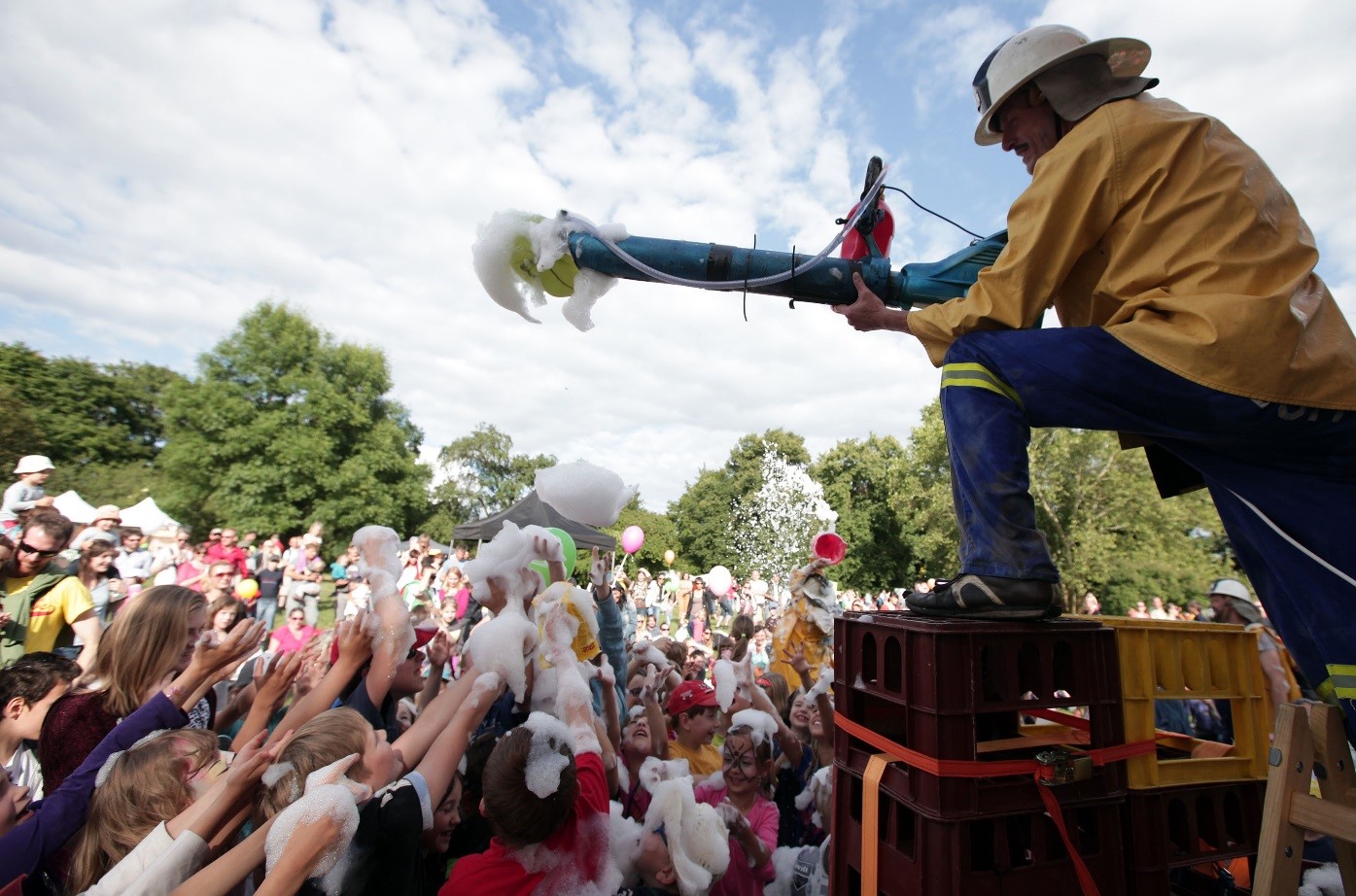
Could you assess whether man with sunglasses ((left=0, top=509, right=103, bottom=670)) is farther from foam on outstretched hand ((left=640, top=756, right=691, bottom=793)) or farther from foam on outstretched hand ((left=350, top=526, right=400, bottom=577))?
foam on outstretched hand ((left=640, top=756, right=691, bottom=793))

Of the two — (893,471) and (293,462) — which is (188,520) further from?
(893,471)

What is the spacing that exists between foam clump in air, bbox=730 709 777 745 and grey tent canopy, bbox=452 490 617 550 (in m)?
6.10

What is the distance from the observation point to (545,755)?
8.05 feet

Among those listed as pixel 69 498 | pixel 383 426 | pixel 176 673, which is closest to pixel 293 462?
pixel 383 426

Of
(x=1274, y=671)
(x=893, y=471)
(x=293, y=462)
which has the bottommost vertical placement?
(x=1274, y=671)

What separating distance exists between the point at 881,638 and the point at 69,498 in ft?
52.5

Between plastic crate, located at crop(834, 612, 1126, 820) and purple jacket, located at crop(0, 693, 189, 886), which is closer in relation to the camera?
plastic crate, located at crop(834, 612, 1126, 820)

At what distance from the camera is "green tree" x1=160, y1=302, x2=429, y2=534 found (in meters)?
34.8

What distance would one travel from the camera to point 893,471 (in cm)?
4109

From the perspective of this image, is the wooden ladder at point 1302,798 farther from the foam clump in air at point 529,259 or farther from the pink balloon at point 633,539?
the pink balloon at point 633,539

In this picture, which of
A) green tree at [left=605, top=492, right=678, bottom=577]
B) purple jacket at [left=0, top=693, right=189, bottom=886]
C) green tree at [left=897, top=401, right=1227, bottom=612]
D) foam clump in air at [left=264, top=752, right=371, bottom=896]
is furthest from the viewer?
green tree at [left=605, top=492, right=678, bottom=577]

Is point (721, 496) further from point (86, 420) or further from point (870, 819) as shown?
point (870, 819)

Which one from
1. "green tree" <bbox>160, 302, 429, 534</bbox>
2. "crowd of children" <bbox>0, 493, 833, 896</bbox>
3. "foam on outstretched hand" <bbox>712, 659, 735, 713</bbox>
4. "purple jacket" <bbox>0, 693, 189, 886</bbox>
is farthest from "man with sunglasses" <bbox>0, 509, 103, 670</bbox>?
"green tree" <bbox>160, 302, 429, 534</bbox>

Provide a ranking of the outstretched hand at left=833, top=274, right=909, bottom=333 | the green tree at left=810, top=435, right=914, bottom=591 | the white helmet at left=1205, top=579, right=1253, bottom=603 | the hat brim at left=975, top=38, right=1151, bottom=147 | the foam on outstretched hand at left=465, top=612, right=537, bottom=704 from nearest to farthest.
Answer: the hat brim at left=975, top=38, right=1151, bottom=147
the outstretched hand at left=833, top=274, right=909, bottom=333
the foam on outstretched hand at left=465, top=612, right=537, bottom=704
the white helmet at left=1205, top=579, right=1253, bottom=603
the green tree at left=810, top=435, right=914, bottom=591
